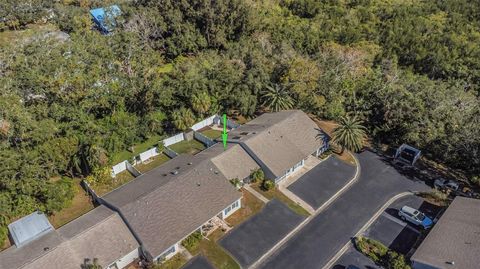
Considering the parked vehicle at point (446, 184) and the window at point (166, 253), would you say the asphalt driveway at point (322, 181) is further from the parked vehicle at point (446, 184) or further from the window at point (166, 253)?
the window at point (166, 253)

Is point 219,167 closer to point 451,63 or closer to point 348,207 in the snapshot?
point 348,207

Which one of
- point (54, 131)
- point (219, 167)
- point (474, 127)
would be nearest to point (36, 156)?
point (54, 131)

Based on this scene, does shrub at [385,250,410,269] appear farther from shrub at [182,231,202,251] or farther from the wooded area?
the wooded area

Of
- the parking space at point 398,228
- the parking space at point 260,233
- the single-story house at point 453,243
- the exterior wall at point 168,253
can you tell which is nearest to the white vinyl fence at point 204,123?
the parking space at point 260,233

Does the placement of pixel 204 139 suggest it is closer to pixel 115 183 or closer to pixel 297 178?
pixel 115 183

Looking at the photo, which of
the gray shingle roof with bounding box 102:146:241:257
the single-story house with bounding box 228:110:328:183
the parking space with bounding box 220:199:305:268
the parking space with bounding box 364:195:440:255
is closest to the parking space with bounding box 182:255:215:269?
the parking space with bounding box 220:199:305:268

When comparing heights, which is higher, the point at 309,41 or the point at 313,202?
the point at 309,41

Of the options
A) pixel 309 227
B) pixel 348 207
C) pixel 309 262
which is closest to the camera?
pixel 309 262
